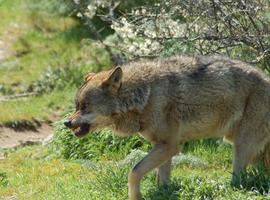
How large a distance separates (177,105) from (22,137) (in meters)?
6.19

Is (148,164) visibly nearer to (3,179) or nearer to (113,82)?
(113,82)

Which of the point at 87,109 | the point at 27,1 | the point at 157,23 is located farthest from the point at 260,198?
the point at 27,1

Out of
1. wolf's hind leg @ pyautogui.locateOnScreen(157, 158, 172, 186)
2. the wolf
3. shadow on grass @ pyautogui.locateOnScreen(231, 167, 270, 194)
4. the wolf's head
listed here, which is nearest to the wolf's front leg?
the wolf

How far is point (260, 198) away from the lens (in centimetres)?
844

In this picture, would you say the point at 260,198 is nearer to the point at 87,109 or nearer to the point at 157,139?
the point at 157,139

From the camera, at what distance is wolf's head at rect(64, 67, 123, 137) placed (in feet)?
30.1

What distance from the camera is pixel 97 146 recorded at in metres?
12.5

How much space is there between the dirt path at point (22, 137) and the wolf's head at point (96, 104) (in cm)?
520

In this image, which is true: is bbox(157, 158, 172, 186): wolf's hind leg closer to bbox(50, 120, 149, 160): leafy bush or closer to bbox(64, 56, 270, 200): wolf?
bbox(64, 56, 270, 200): wolf

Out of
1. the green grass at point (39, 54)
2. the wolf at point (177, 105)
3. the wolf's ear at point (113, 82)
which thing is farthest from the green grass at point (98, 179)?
the green grass at point (39, 54)

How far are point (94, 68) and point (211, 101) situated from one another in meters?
9.02

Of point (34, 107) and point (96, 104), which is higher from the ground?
point (96, 104)

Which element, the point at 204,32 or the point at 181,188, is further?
the point at 204,32

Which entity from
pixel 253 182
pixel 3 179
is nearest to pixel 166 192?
pixel 253 182
